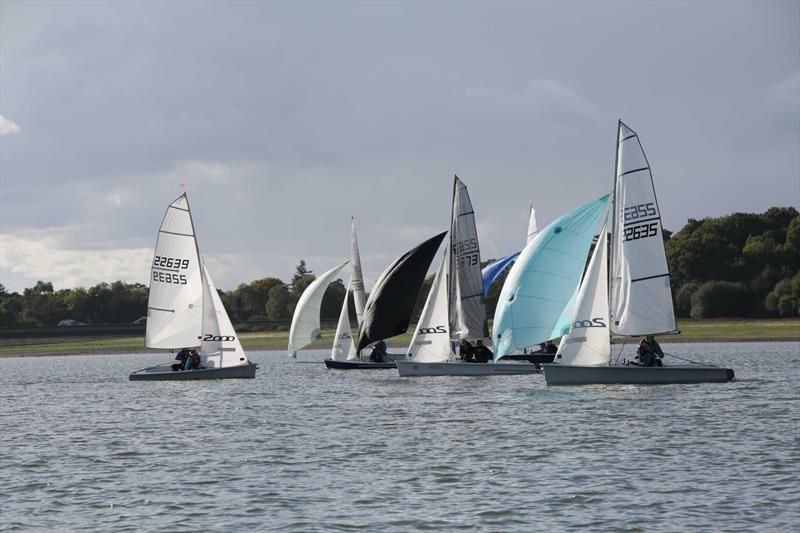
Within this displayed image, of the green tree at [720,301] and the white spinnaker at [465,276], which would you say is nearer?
the white spinnaker at [465,276]

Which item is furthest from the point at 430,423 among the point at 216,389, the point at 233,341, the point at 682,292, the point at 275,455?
the point at 682,292

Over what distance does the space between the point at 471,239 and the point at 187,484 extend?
36237 millimetres

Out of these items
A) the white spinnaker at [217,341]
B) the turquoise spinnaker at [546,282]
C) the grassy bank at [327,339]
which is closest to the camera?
the turquoise spinnaker at [546,282]

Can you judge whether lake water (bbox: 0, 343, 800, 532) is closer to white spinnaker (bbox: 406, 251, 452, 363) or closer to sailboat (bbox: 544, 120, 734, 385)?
sailboat (bbox: 544, 120, 734, 385)

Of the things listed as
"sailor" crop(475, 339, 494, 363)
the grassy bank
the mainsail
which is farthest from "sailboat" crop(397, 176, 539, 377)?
the grassy bank

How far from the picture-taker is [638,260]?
4844 cm

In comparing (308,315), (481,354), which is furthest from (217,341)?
(308,315)

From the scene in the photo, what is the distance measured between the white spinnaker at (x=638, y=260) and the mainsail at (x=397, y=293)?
1653 centimetres

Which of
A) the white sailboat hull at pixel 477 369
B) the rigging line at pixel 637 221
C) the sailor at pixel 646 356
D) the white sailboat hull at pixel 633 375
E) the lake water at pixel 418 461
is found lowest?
the lake water at pixel 418 461

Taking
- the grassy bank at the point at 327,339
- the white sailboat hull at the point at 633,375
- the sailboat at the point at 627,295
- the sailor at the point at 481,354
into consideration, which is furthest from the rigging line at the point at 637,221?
the grassy bank at the point at 327,339

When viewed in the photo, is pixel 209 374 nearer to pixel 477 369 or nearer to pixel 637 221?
pixel 477 369

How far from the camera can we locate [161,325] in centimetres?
6238

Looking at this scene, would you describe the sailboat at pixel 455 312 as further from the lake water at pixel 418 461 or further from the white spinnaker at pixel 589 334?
the white spinnaker at pixel 589 334

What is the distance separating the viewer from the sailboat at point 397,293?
63.6 m
